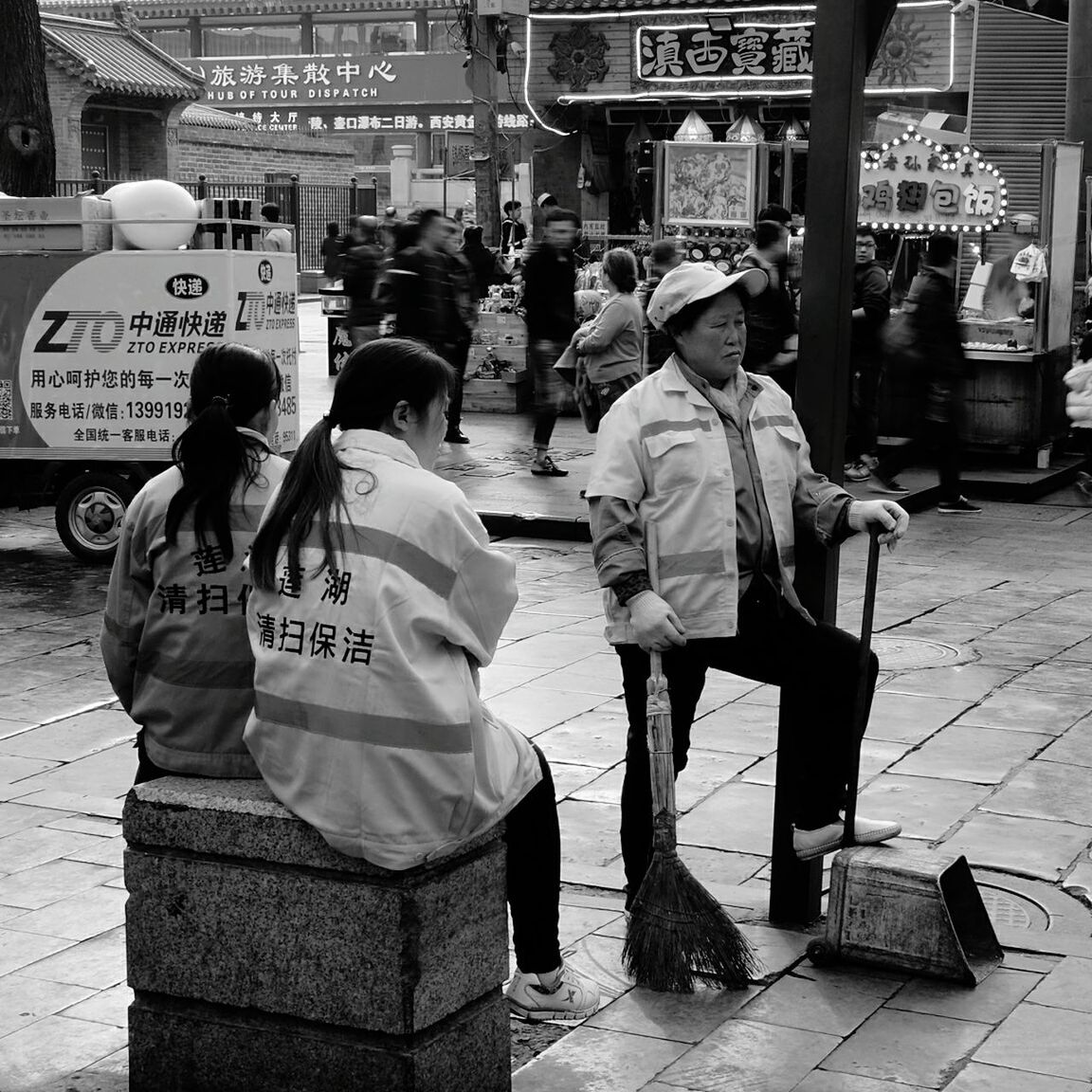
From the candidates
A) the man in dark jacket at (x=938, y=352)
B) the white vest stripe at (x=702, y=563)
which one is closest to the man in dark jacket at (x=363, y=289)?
the man in dark jacket at (x=938, y=352)

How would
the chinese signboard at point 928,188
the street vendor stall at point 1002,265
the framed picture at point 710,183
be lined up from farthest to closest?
the framed picture at point 710,183, the chinese signboard at point 928,188, the street vendor stall at point 1002,265

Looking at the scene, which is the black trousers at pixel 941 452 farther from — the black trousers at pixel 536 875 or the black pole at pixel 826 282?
the black trousers at pixel 536 875

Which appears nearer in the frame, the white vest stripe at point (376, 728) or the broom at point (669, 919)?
the white vest stripe at point (376, 728)

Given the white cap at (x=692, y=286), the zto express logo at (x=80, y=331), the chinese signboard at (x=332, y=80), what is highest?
the chinese signboard at (x=332, y=80)

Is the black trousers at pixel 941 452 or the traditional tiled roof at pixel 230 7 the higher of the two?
the traditional tiled roof at pixel 230 7

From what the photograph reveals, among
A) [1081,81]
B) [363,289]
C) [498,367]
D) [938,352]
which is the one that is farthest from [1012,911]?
[498,367]

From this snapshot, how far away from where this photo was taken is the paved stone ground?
3.89 metres

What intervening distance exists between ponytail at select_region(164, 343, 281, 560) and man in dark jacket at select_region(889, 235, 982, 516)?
28.1ft

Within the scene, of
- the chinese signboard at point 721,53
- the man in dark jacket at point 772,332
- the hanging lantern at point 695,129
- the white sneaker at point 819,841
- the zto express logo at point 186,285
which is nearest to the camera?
the white sneaker at point 819,841

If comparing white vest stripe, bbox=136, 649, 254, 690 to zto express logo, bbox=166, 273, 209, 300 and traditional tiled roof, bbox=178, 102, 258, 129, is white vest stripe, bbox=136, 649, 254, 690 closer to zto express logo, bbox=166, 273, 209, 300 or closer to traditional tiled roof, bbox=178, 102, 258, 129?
zto express logo, bbox=166, 273, 209, 300

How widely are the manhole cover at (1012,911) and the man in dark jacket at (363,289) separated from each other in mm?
8390

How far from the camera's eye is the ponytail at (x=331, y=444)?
11.1 feet

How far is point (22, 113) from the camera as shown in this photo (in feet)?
44.2

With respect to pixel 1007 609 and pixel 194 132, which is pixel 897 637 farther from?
pixel 194 132
